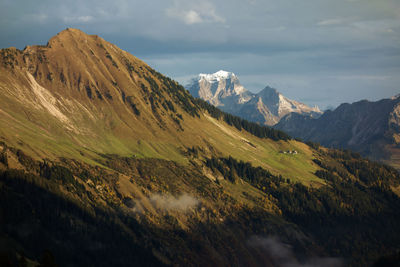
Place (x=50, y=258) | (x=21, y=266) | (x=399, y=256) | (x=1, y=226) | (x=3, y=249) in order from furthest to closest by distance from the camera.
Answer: (x=1, y=226) < (x=399, y=256) < (x=3, y=249) < (x=21, y=266) < (x=50, y=258)

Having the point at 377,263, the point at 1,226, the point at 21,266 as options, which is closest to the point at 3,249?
the point at 21,266

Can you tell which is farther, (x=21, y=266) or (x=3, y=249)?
(x=3, y=249)

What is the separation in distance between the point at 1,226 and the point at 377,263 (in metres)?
178

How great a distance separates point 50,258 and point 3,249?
151ft

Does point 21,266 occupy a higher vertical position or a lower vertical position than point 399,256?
higher

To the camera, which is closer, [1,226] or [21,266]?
[21,266]

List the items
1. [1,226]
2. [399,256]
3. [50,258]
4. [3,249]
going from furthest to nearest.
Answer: [1,226] < [399,256] < [3,249] < [50,258]

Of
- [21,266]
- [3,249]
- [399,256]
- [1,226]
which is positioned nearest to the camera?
[21,266]

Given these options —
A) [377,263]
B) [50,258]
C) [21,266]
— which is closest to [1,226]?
[21,266]

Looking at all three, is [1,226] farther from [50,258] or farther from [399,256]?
[399,256]

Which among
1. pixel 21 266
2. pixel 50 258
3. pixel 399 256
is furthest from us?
pixel 399 256

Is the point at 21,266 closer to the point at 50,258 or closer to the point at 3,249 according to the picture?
the point at 50,258

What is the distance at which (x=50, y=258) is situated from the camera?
123 meters

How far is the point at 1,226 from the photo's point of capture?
196875 millimetres
